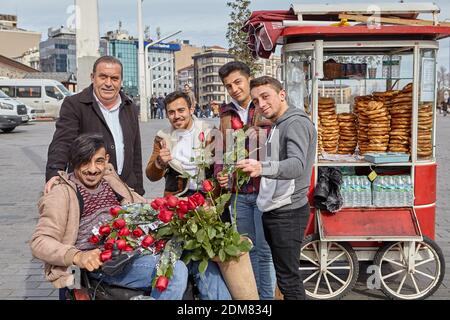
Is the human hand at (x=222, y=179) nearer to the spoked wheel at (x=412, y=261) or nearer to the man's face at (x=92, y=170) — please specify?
the man's face at (x=92, y=170)

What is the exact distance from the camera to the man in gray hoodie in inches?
123

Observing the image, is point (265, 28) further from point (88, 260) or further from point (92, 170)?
point (88, 260)

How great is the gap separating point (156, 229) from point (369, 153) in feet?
Result: 7.78

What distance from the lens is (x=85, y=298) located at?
8.89 ft

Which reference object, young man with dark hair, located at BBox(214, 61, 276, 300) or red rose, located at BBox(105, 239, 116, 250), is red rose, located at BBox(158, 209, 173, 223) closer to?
red rose, located at BBox(105, 239, 116, 250)

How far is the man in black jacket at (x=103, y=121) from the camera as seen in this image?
3.45 m

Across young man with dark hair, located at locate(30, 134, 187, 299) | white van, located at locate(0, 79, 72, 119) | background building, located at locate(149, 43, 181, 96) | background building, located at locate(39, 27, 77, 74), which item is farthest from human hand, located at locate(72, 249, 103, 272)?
background building, located at locate(149, 43, 181, 96)

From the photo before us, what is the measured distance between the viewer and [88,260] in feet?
8.57

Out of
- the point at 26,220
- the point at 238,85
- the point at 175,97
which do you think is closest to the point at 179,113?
the point at 175,97

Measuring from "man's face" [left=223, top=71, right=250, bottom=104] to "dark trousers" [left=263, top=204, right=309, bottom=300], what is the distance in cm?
86

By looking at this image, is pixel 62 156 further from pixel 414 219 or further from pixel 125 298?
pixel 414 219

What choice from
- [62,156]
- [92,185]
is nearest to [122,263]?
[92,185]

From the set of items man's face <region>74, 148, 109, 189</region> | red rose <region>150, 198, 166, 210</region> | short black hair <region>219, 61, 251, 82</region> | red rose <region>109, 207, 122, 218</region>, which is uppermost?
A: short black hair <region>219, 61, 251, 82</region>

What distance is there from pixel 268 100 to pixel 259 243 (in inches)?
41.5
